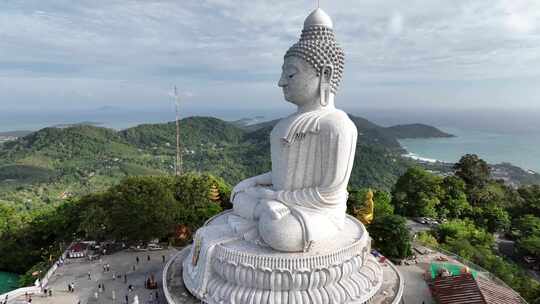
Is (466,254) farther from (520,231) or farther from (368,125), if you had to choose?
(368,125)

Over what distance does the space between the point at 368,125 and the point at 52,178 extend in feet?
310

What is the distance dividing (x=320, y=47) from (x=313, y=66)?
73 cm

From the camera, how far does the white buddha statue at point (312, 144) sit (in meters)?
12.9

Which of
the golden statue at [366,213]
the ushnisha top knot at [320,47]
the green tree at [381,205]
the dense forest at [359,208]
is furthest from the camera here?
the green tree at [381,205]

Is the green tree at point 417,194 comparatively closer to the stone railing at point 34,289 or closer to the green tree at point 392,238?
the green tree at point 392,238

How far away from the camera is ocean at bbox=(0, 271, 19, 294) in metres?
20.7

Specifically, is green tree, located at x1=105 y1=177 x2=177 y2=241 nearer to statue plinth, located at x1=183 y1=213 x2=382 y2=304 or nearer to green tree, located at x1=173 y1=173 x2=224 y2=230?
green tree, located at x1=173 y1=173 x2=224 y2=230

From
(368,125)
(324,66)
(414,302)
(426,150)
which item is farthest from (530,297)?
(426,150)

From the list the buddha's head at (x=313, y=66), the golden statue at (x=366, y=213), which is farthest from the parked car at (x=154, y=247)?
the buddha's head at (x=313, y=66)

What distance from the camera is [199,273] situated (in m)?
12.8

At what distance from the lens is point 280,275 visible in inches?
451

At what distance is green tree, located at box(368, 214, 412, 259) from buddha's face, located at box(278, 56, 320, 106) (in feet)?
29.3

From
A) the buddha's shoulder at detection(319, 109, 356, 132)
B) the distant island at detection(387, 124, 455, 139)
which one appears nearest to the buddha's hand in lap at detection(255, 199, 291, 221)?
the buddha's shoulder at detection(319, 109, 356, 132)

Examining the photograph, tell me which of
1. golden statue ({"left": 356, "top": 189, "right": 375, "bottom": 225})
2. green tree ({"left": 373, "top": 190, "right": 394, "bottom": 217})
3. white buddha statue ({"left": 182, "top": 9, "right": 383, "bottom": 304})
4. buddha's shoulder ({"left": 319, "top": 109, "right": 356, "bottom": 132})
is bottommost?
green tree ({"left": 373, "top": 190, "right": 394, "bottom": 217})
